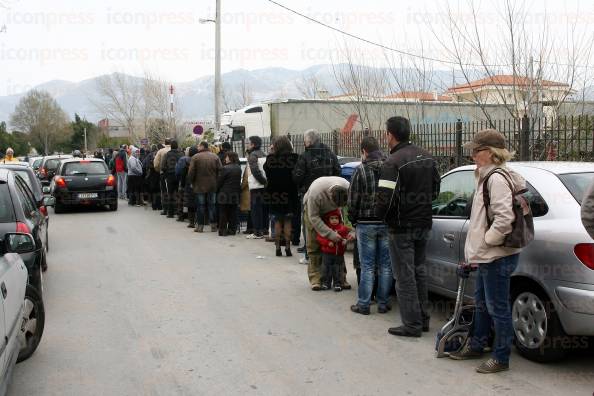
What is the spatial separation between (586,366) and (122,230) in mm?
10982

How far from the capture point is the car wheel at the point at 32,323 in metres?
5.30

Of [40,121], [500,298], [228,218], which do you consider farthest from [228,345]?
[40,121]

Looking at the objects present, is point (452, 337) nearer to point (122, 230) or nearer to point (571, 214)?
point (571, 214)

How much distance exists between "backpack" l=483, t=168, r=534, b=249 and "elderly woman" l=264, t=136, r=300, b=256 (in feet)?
18.7

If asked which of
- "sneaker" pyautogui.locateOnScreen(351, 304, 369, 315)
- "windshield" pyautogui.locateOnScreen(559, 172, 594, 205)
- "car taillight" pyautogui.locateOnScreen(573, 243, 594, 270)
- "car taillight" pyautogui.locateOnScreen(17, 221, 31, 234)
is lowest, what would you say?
"sneaker" pyautogui.locateOnScreen(351, 304, 369, 315)

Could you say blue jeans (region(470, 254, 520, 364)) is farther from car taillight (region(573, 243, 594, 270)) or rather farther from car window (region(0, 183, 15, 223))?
car window (region(0, 183, 15, 223))

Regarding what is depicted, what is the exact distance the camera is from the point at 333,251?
25.0ft

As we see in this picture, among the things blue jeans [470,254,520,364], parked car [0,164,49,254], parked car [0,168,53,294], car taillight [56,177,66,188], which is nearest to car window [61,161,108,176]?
car taillight [56,177,66,188]

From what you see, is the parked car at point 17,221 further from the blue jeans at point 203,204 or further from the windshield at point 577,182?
the blue jeans at point 203,204

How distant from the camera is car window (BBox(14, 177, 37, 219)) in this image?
7.37 meters

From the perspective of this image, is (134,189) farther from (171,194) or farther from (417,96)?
(417,96)

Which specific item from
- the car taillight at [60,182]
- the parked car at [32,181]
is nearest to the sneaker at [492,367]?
the parked car at [32,181]

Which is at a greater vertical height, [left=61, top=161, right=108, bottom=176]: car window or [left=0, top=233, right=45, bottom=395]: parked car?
[left=61, top=161, right=108, bottom=176]: car window

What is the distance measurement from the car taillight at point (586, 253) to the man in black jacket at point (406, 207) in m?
1.44
